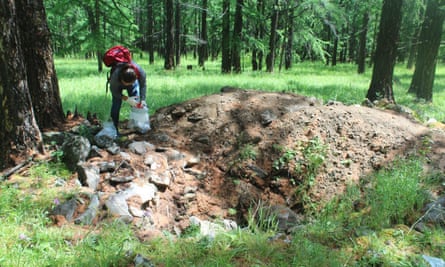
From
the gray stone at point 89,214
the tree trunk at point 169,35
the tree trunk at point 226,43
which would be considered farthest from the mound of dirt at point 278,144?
the tree trunk at point 169,35

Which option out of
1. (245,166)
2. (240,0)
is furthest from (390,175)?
(240,0)

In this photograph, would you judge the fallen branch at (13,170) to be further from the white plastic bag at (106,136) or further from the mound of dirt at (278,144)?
the mound of dirt at (278,144)

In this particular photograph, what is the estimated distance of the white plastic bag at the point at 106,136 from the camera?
506 centimetres

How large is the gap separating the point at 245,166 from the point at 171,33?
1509 centimetres

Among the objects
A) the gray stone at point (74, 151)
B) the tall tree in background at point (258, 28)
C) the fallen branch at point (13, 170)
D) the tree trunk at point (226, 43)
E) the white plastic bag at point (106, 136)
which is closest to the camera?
the fallen branch at point (13, 170)

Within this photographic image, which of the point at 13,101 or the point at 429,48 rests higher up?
the point at 429,48

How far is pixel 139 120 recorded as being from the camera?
5.84 m

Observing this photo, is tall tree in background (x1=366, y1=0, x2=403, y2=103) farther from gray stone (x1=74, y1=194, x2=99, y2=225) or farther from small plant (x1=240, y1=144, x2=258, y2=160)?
gray stone (x1=74, y1=194, x2=99, y2=225)

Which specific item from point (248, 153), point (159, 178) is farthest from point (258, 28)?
point (159, 178)

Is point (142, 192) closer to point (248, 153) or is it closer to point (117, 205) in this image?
point (117, 205)

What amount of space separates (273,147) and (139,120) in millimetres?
2319

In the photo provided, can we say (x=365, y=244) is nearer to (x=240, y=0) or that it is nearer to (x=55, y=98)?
(x=55, y=98)

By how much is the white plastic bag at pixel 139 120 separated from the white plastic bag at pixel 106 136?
1.38 feet

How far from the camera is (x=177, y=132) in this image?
597 cm
